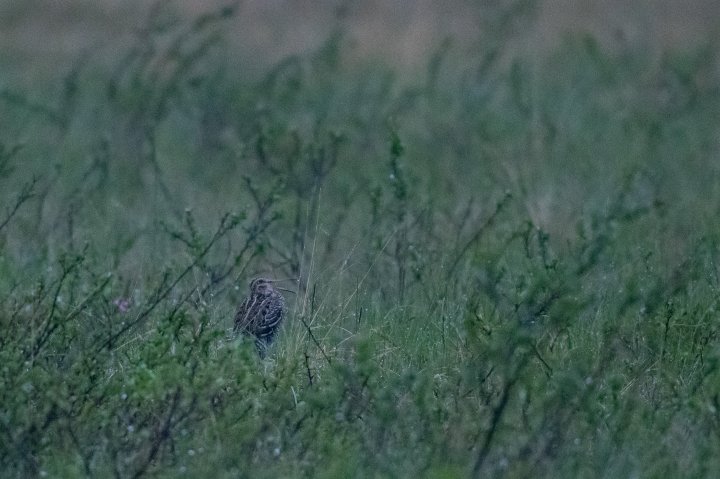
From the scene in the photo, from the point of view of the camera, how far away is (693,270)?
560 cm

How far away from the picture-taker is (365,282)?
20.4 feet

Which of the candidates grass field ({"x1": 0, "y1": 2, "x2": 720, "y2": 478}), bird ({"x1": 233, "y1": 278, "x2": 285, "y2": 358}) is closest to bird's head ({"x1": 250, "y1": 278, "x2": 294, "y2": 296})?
bird ({"x1": 233, "y1": 278, "x2": 285, "y2": 358})

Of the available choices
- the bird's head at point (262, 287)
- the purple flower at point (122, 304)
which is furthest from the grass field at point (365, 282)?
the bird's head at point (262, 287)

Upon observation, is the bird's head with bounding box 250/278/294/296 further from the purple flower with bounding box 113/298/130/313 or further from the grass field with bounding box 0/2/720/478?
the purple flower with bounding box 113/298/130/313

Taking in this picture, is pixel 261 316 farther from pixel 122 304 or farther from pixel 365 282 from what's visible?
pixel 365 282

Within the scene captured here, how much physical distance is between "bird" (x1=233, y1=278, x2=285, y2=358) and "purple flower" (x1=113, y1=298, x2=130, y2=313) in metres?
0.45

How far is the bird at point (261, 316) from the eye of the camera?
5359 mm

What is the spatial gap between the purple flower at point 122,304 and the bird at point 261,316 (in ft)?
1.49

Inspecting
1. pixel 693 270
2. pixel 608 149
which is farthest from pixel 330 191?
pixel 693 270

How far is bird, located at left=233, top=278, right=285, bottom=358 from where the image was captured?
5.36 m

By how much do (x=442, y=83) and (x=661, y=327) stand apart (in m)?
6.52

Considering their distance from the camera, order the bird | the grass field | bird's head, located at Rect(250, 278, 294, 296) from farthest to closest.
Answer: bird's head, located at Rect(250, 278, 294, 296), the bird, the grass field

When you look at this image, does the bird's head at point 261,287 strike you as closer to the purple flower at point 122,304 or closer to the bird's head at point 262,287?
the bird's head at point 262,287

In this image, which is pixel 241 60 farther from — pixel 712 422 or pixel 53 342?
pixel 712 422
